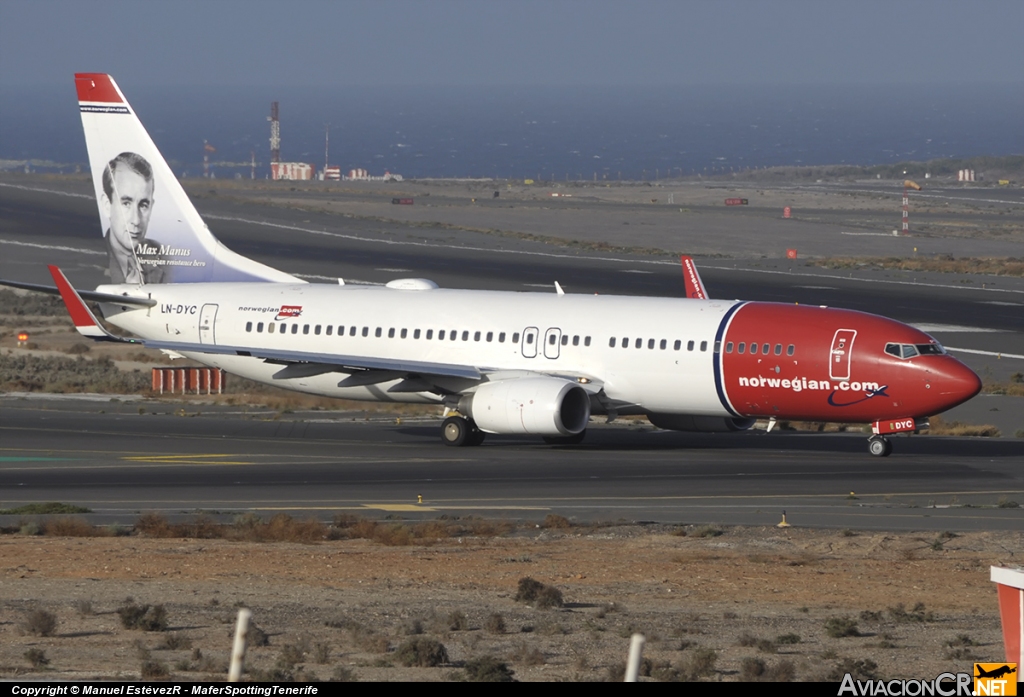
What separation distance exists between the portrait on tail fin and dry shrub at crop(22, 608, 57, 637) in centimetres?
3182

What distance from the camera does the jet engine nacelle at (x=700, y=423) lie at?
1725 inches

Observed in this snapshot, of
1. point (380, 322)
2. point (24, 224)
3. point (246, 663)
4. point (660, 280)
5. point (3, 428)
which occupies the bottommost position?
point (246, 663)

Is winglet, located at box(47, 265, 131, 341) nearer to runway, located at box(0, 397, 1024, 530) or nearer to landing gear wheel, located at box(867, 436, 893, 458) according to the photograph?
runway, located at box(0, 397, 1024, 530)

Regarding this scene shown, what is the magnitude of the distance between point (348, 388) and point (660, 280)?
47.4 m

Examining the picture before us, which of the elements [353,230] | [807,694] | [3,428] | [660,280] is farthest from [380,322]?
[353,230]

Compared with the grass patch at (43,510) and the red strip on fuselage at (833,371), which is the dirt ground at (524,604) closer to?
the grass patch at (43,510)

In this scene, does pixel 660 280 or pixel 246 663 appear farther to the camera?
pixel 660 280

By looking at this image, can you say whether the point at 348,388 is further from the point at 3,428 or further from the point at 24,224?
the point at 24,224

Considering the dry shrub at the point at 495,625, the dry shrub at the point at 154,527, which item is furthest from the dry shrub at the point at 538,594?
the dry shrub at the point at 154,527

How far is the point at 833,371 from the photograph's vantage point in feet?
133

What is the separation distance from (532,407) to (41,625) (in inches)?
915

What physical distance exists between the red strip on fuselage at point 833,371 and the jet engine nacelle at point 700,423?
192 centimetres

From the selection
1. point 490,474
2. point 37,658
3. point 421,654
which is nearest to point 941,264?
point 490,474

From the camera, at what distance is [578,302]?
147 ft
